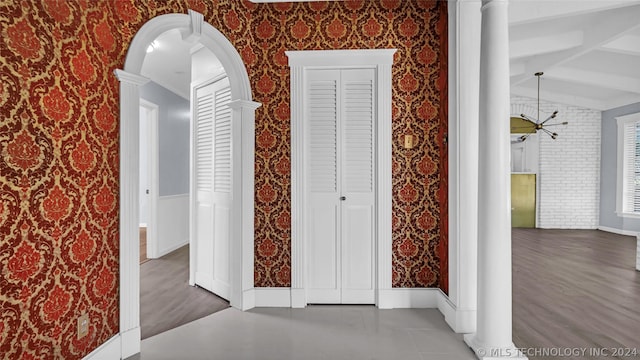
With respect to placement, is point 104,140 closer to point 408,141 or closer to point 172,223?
point 408,141

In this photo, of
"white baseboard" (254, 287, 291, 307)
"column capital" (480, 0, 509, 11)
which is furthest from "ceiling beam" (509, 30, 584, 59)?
"white baseboard" (254, 287, 291, 307)

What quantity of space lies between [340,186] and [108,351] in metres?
2.12

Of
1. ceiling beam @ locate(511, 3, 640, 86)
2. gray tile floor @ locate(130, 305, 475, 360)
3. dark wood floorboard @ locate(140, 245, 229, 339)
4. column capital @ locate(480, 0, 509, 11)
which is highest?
ceiling beam @ locate(511, 3, 640, 86)

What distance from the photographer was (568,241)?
628 centimetres

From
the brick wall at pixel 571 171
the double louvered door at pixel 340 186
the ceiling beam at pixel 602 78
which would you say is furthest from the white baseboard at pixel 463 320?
the brick wall at pixel 571 171

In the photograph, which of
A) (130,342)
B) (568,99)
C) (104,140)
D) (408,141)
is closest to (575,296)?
(408,141)

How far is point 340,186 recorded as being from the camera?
316 centimetres

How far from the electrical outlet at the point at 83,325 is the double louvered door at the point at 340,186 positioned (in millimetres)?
1720

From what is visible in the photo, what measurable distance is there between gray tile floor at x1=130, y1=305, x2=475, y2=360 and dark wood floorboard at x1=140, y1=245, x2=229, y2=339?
162 mm

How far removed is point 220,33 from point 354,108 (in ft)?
4.40

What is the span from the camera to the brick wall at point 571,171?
7820mm

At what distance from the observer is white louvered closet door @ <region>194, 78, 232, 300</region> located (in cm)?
334

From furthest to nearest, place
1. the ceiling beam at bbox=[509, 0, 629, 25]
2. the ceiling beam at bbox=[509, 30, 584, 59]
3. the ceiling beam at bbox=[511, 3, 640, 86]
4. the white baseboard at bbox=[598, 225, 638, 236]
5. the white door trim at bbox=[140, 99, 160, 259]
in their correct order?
the white baseboard at bbox=[598, 225, 638, 236], the white door trim at bbox=[140, 99, 160, 259], the ceiling beam at bbox=[509, 30, 584, 59], the ceiling beam at bbox=[511, 3, 640, 86], the ceiling beam at bbox=[509, 0, 629, 25]

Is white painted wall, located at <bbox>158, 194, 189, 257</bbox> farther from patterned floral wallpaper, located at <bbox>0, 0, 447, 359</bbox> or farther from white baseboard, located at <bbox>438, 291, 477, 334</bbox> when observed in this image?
white baseboard, located at <bbox>438, 291, 477, 334</bbox>
